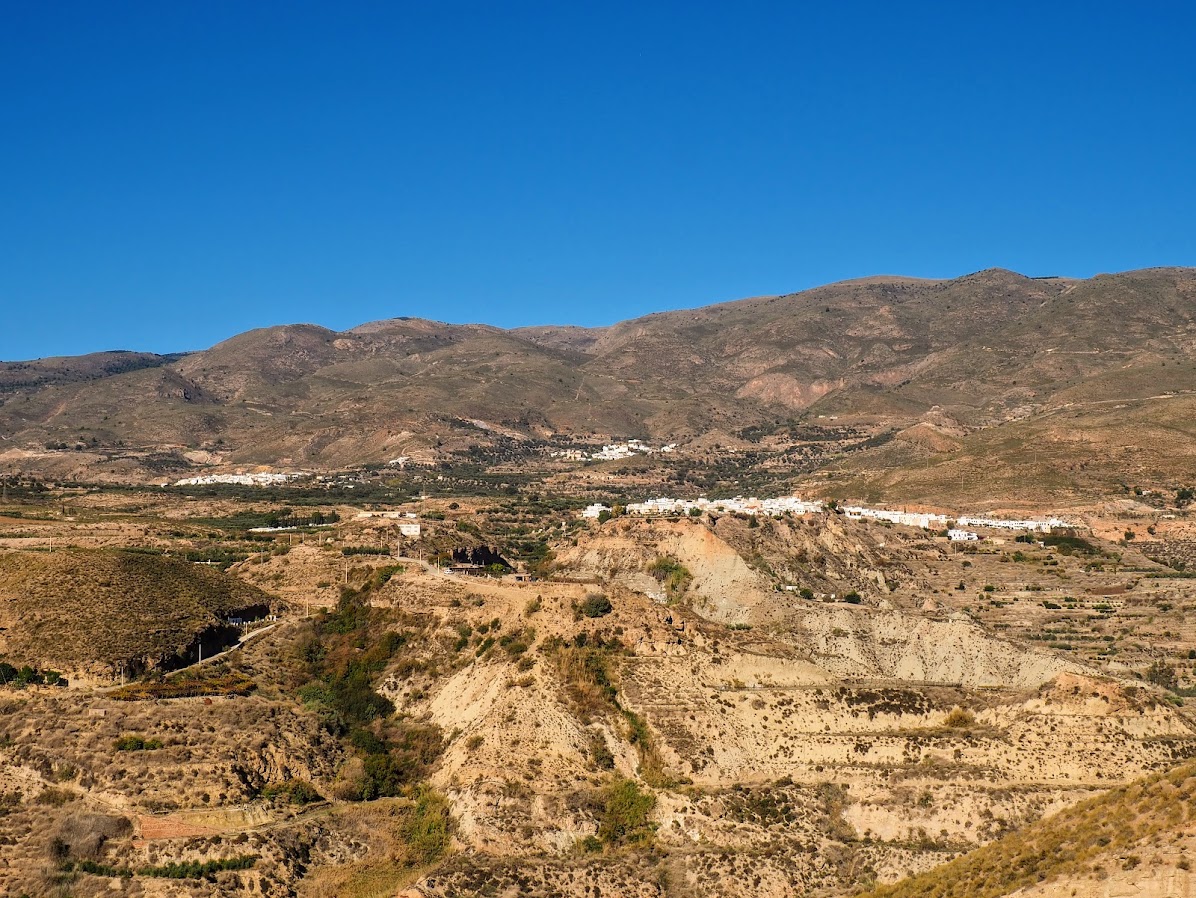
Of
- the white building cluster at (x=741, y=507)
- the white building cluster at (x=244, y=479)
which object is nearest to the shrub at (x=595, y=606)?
the white building cluster at (x=741, y=507)

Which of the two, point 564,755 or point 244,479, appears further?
point 244,479

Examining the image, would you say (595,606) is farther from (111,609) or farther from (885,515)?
(885,515)

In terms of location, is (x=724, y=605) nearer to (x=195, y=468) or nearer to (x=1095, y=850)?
(x=1095, y=850)

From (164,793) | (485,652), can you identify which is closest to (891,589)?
(485,652)

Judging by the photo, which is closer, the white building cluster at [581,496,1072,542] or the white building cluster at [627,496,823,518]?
the white building cluster at [627,496,823,518]

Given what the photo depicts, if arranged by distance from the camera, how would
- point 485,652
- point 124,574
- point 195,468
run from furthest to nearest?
1. point 195,468
2. point 124,574
3. point 485,652

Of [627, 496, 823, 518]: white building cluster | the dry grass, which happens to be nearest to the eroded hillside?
the dry grass

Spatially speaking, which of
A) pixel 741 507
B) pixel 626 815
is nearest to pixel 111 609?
pixel 626 815

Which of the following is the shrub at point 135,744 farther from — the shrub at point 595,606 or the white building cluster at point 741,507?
the white building cluster at point 741,507

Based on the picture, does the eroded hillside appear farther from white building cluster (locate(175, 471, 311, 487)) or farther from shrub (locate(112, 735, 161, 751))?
white building cluster (locate(175, 471, 311, 487))
